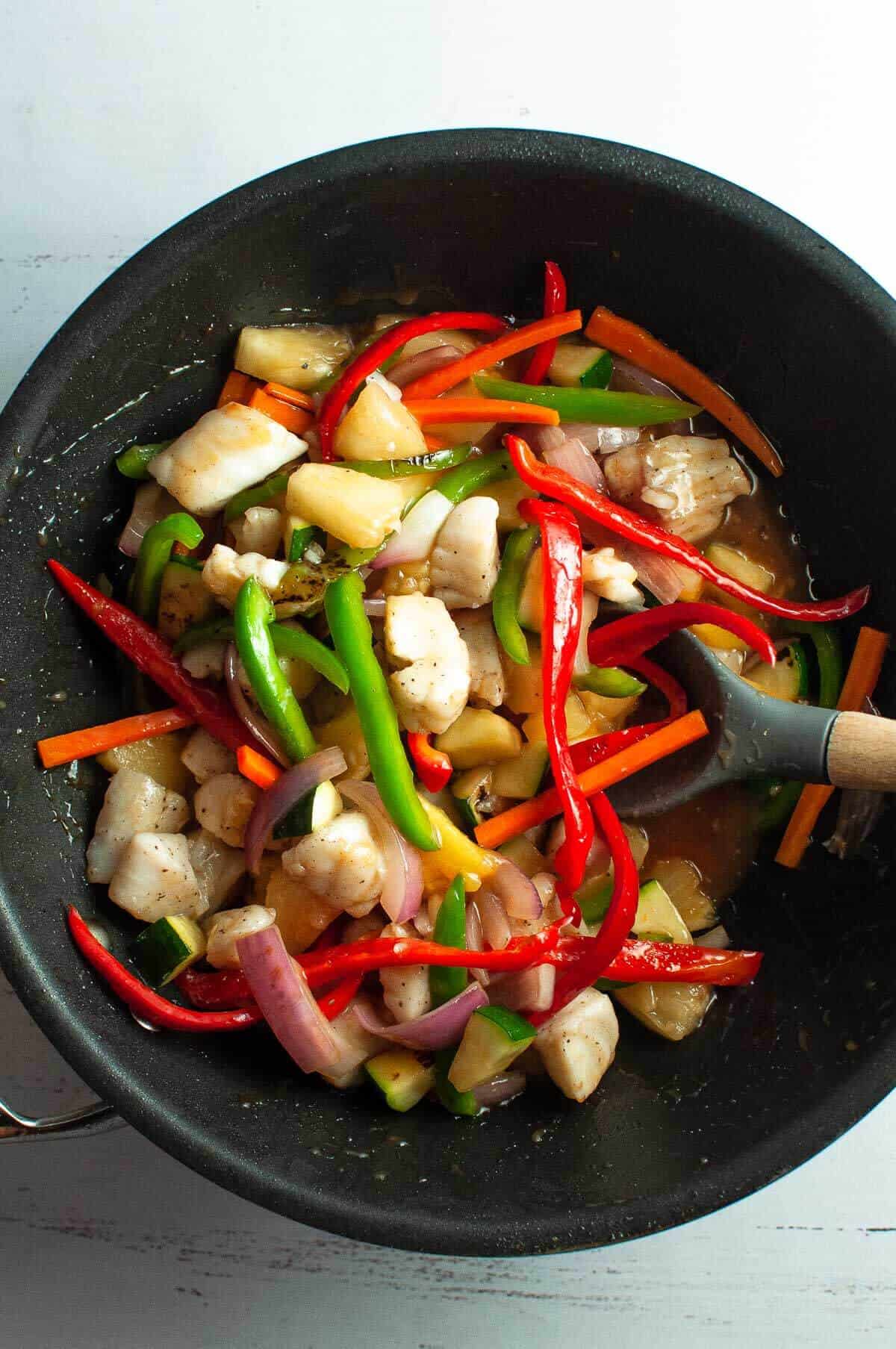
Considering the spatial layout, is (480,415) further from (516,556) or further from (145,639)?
(145,639)

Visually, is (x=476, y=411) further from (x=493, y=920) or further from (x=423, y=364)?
(x=493, y=920)

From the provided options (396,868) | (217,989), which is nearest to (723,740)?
(396,868)

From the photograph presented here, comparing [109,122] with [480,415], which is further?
[109,122]

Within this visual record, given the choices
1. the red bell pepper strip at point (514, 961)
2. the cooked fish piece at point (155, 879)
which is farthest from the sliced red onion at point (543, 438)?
the cooked fish piece at point (155, 879)

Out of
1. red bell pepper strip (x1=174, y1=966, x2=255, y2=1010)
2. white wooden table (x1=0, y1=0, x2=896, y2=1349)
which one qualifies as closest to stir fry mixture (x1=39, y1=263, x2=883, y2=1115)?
red bell pepper strip (x1=174, y1=966, x2=255, y2=1010)

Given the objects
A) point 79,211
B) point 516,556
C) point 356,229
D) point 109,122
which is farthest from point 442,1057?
point 109,122

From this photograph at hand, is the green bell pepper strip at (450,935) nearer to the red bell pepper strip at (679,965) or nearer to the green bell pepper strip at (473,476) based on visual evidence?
the red bell pepper strip at (679,965)
